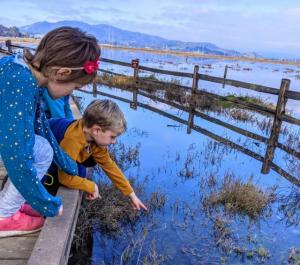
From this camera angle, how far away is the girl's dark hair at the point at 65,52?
1.92m

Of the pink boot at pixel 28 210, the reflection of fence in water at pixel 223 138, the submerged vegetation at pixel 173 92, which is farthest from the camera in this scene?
the submerged vegetation at pixel 173 92

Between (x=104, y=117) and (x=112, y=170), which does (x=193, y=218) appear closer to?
(x=112, y=170)

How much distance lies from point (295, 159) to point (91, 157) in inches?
193

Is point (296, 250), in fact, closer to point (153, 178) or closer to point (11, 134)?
point (153, 178)

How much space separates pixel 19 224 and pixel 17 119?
0.77 metres

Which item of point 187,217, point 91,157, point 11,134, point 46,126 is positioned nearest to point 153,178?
point 187,217

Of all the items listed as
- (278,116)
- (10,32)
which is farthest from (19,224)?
(10,32)

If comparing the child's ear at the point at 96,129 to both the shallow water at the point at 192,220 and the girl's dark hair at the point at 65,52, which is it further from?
the shallow water at the point at 192,220

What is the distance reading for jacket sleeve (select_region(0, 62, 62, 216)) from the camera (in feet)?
6.29

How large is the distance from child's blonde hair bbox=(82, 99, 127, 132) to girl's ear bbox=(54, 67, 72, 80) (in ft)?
2.55

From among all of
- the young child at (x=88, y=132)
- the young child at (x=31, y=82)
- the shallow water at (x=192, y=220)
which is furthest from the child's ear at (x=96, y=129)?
the shallow water at (x=192, y=220)

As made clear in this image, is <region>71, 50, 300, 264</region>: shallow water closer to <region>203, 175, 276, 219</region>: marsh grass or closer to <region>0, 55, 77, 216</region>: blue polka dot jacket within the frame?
<region>203, 175, 276, 219</region>: marsh grass

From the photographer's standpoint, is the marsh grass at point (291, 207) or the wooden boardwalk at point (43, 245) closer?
the wooden boardwalk at point (43, 245)

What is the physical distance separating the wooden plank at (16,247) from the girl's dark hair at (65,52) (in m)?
0.99
